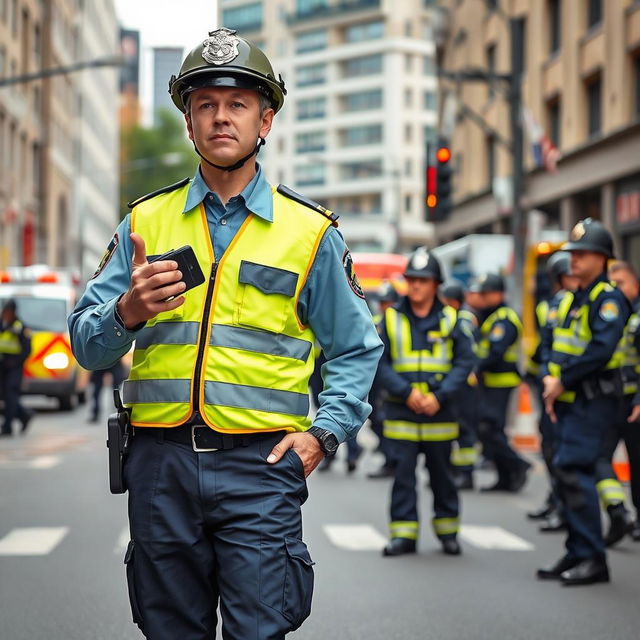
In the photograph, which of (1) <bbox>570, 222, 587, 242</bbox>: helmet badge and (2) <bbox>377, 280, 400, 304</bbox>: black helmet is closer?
(1) <bbox>570, 222, 587, 242</bbox>: helmet badge

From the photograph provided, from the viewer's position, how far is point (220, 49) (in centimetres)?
356

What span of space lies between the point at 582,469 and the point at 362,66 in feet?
312

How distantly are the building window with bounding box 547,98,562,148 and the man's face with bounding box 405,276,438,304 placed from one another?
79.6 feet

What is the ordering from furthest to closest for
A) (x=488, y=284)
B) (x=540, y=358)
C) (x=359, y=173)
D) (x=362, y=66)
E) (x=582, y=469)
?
(x=362, y=66) < (x=359, y=173) < (x=488, y=284) < (x=540, y=358) < (x=582, y=469)

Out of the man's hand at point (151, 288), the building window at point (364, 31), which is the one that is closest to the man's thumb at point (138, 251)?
the man's hand at point (151, 288)

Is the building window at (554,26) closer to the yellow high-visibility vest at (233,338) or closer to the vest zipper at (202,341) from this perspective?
the yellow high-visibility vest at (233,338)

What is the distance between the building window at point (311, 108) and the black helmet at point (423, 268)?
309ft

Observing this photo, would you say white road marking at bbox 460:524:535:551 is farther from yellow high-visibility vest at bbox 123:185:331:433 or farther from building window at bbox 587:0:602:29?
building window at bbox 587:0:602:29

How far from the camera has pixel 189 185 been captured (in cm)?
372

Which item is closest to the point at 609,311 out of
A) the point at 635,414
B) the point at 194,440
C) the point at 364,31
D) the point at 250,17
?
the point at 635,414

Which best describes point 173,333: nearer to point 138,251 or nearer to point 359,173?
point 138,251

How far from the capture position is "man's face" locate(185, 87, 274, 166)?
3547 millimetres

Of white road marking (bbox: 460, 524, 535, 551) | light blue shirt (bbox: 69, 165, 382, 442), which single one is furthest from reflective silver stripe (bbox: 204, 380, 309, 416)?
white road marking (bbox: 460, 524, 535, 551)

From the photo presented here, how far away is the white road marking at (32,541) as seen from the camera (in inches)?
332
